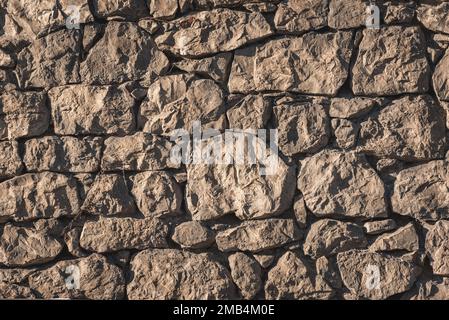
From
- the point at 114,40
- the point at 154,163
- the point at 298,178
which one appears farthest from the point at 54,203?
the point at 298,178

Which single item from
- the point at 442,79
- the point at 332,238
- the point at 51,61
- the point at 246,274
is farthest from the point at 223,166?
the point at 442,79

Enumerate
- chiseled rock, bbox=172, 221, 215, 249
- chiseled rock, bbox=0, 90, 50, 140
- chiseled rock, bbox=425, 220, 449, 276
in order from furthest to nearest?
1. chiseled rock, bbox=0, 90, 50, 140
2. chiseled rock, bbox=172, 221, 215, 249
3. chiseled rock, bbox=425, 220, 449, 276

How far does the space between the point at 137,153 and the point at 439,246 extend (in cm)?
169

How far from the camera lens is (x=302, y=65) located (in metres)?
3.55

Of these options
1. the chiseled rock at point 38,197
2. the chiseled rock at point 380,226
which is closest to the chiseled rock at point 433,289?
the chiseled rock at point 380,226

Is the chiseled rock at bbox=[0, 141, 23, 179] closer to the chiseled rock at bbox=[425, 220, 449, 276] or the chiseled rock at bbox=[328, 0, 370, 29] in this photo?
the chiseled rock at bbox=[328, 0, 370, 29]

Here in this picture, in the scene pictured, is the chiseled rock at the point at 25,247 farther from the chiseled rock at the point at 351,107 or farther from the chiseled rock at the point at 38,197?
the chiseled rock at the point at 351,107

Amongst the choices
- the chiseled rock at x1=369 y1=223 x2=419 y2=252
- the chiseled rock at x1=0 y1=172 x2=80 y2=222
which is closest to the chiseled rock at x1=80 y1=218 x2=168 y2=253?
the chiseled rock at x1=0 y1=172 x2=80 y2=222

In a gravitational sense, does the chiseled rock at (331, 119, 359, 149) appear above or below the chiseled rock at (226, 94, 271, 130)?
below

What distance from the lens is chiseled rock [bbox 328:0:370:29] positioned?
11.5 feet

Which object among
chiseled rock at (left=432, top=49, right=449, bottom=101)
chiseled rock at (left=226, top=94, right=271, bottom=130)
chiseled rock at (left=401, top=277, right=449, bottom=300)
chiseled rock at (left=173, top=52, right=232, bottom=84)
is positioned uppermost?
chiseled rock at (left=173, top=52, right=232, bottom=84)

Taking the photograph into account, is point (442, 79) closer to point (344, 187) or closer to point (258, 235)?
point (344, 187)

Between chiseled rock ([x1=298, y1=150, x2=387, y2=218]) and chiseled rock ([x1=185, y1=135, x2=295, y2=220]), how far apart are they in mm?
135

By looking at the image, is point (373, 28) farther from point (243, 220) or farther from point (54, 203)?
point (54, 203)
